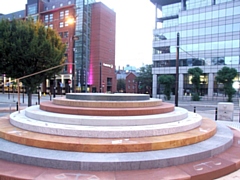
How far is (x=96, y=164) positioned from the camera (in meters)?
4.57

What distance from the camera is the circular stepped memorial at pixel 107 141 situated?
15.5 ft

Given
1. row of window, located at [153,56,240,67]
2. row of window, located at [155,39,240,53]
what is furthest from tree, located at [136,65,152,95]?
row of window, located at [155,39,240,53]

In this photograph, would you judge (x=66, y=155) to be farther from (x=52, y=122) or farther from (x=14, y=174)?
(x=52, y=122)

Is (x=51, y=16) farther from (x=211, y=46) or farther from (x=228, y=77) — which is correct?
(x=228, y=77)

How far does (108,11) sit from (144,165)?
67.1 metres

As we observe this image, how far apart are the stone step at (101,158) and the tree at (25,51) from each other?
12502mm

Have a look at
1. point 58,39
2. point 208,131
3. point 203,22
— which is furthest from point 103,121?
point 203,22

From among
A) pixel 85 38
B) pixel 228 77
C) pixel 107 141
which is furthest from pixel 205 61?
pixel 107 141

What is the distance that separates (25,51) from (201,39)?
43.7 m

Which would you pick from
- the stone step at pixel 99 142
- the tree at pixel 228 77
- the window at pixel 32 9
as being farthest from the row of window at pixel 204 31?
the stone step at pixel 99 142

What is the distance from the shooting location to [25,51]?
16.3 meters

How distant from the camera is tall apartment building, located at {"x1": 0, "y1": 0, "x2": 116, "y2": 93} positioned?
198ft

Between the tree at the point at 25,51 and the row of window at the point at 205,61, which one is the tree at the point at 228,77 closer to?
the row of window at the point at 205,61

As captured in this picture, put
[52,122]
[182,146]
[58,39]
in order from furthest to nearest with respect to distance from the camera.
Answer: [58,39] < [52,122] < [182,146]
